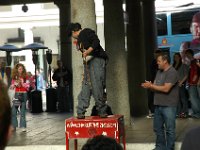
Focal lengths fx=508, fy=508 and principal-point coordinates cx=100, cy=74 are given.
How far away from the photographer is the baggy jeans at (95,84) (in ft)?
28.1

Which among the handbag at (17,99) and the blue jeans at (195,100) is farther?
the blue jeans at (195,100)

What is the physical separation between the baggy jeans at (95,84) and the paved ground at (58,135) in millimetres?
1762

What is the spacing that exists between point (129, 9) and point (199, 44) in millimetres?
9078

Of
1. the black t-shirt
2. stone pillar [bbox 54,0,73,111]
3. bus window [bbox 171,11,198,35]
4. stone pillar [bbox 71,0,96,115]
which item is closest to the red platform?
the black t-shirt

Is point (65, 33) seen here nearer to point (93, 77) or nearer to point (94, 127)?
point (93, 77)

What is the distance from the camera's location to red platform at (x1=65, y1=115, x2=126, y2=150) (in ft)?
26.6

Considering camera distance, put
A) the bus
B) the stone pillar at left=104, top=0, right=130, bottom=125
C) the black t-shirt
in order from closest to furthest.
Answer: the black t-shirt, the stone pillar at left=104, top=0, right=130, bottom=125, the bus

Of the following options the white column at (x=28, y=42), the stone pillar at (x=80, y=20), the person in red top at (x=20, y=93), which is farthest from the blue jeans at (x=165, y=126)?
the white column at (x=28, y=42)

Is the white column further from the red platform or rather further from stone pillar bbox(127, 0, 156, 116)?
the red platform

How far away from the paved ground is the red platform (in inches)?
72.1

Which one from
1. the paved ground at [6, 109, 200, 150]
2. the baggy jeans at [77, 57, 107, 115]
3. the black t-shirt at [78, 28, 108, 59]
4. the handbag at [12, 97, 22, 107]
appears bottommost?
the paved ground at [6, 109, 200, 150]

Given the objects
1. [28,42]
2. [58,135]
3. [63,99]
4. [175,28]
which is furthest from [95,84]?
[28,42]

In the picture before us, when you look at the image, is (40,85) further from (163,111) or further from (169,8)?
(163,111)

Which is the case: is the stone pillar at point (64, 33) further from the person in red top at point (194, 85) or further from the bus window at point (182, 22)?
the person in red top at point (194, 85)
